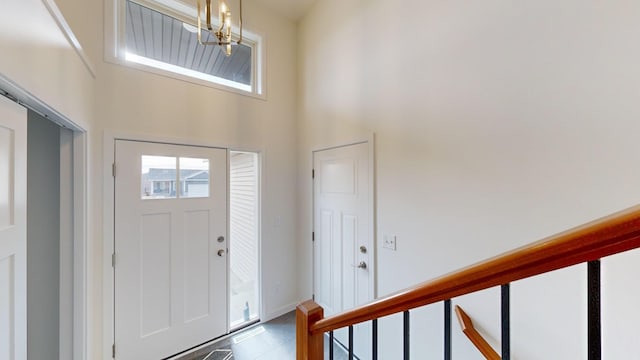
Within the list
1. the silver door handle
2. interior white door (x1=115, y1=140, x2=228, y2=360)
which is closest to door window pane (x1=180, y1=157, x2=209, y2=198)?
interior white door (x1=115, y1=140, x2=228, y2=360)

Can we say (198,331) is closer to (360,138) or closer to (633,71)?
(360,138)

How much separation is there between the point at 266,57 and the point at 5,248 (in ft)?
8.90

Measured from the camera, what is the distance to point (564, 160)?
4.12ft

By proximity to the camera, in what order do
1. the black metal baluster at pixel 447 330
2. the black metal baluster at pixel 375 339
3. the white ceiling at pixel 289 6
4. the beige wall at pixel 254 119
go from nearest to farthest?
the black metal baluster at pixel 447 330, the black metal baluster at pixel 375 339, the beige wall at pixel 254 119, the white ceiling at pixel 289 6

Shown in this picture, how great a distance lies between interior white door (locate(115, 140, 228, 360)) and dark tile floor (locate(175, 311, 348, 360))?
14cm

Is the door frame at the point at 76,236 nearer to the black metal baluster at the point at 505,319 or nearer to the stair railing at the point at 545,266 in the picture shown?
the stair railing at the point at 545,266

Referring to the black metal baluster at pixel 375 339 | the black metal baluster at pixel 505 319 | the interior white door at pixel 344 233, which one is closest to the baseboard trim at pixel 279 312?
the interior white door at pixel 344 233

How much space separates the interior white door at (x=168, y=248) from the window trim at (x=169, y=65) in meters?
0.67

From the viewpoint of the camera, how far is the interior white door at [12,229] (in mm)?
960

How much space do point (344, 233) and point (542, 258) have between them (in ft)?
6.99

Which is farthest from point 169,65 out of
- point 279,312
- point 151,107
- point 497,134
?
point 279,312

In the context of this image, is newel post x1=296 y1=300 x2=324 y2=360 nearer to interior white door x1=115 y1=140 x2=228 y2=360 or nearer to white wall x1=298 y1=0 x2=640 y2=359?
white wall x1=298 y1=0 x2=640 y2=359

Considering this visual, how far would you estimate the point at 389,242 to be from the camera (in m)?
2.08

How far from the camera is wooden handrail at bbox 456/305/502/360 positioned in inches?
54.9
